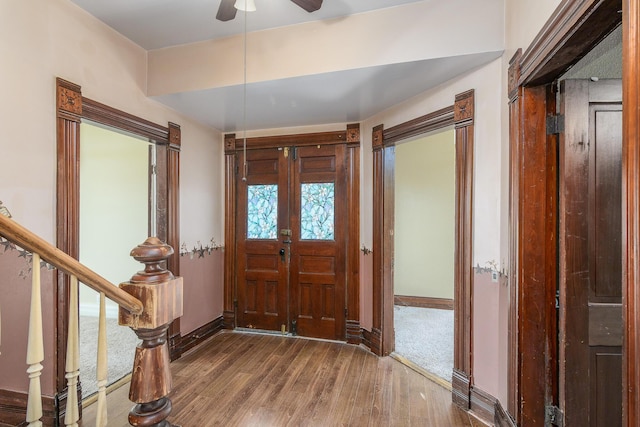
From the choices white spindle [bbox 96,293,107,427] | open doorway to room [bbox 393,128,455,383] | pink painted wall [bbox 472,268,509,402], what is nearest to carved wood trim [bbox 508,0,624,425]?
pink painted wall [bbox 472,268,509,402]

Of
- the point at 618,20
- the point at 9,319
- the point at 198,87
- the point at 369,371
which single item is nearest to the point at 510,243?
the point at 618,20

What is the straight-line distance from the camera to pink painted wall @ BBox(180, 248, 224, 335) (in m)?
3.18

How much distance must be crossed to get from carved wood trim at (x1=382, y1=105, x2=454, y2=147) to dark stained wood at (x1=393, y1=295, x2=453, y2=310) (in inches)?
106

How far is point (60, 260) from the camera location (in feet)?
2.92

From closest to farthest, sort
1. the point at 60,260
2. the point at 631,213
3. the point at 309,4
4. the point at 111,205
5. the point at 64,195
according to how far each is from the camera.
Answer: the point at 631,213, the point at 60,260, the point at 309,4, the point at 64,195, the point at 111,205

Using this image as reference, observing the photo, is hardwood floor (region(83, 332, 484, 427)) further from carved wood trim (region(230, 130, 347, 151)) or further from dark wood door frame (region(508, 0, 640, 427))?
carved wood trim (region(230, 130, 347, 151))

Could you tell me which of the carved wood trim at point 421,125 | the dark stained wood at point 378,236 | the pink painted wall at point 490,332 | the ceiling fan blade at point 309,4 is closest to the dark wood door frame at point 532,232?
the pink painted wall at point 490,332

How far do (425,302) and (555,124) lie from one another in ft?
11.5

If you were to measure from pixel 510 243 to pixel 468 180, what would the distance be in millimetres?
598

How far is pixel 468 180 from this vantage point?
2.23m

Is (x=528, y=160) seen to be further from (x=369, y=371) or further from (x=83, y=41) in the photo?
(x=83, y=41)

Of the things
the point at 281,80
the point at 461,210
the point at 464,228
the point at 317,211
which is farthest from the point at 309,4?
the point at 317,211

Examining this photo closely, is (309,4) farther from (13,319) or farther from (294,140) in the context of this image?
(13,319)

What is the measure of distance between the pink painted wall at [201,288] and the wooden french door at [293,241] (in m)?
0.23
